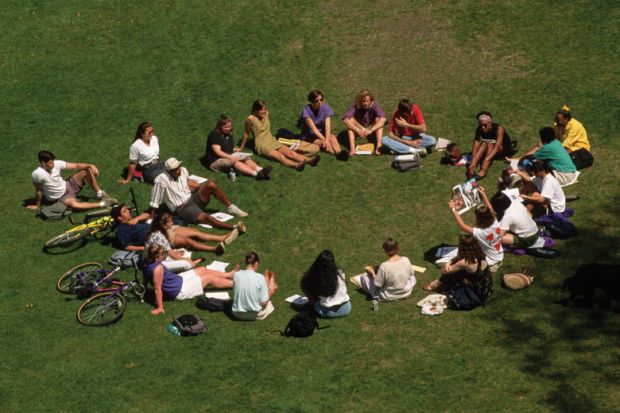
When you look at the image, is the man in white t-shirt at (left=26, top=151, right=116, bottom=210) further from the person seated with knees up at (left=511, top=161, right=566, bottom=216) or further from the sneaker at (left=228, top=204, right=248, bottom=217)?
the person seated with knees up at (left=511, top=161, right=566, bottom=216)

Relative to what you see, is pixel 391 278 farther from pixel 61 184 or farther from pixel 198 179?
pixel 61 184

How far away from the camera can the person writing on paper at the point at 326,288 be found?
15.8m

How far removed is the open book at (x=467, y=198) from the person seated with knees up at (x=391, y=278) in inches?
120

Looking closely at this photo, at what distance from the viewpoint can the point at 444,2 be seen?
26.3 meters

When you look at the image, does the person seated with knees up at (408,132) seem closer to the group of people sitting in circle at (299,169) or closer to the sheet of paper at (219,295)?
the group of people sitting in circle at (299,169)

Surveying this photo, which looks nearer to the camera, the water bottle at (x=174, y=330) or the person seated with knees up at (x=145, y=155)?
the water bottle at (x=174, y=330)

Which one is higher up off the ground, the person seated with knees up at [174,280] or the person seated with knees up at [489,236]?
the person seated with knees up at [489,236]

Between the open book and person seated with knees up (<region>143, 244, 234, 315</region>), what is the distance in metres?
5.24

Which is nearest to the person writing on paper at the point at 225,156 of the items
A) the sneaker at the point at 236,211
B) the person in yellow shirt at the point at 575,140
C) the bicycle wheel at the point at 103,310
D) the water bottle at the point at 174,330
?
the sneaker at the point at 236,211

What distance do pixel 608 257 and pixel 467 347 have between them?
3807 millimetres

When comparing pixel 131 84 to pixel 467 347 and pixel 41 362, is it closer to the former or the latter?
pixel 41 362

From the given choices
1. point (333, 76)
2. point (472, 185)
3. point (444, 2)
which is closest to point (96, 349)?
point (472, 185)

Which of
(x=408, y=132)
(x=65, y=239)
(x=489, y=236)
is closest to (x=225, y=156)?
(x=65, y=239)

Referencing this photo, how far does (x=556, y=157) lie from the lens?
19234 millimetres
